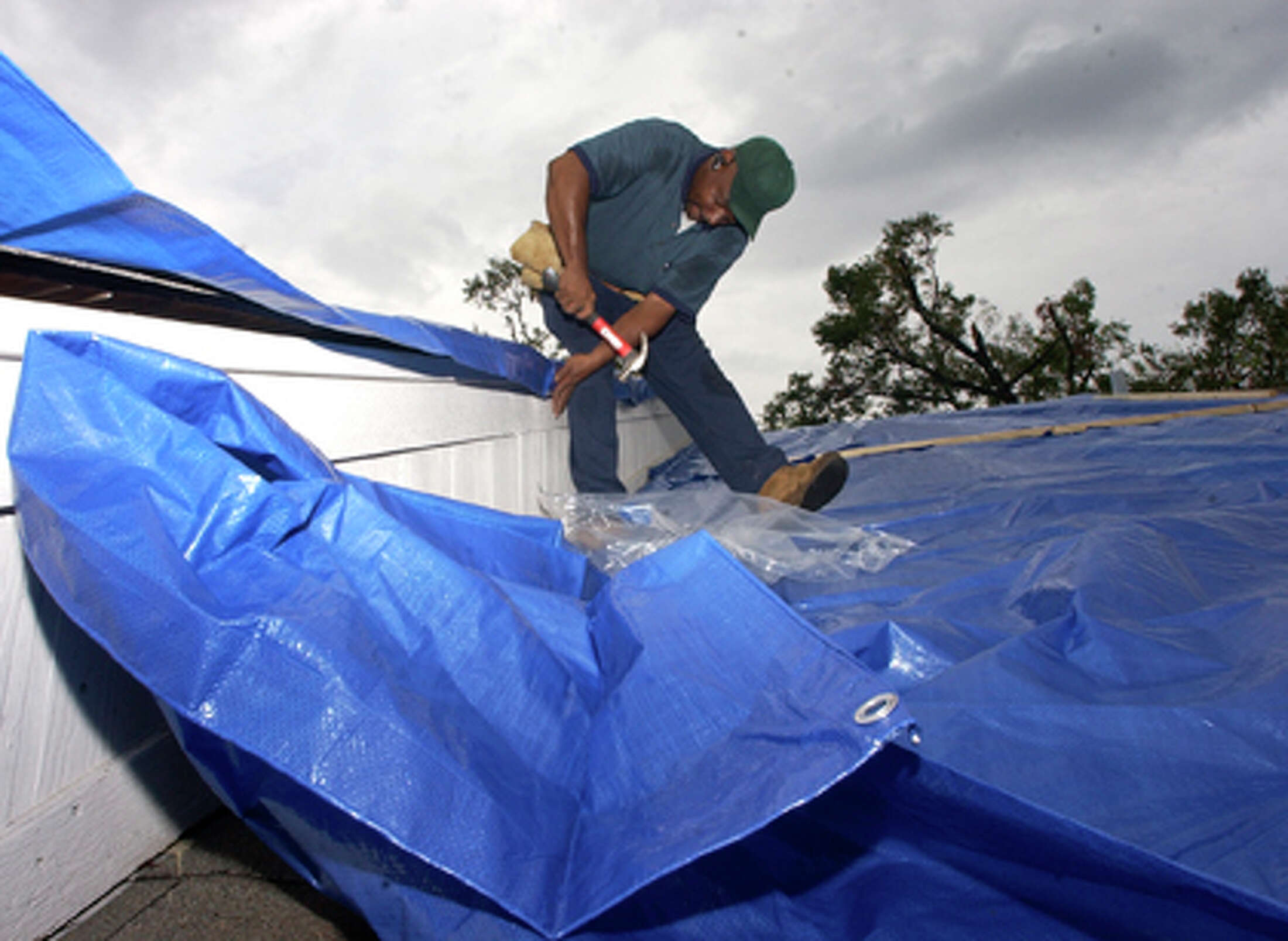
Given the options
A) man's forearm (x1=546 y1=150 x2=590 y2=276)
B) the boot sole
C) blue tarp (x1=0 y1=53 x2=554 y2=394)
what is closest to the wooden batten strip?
the boot sole

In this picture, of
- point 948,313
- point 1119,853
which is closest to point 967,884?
point 1119,853

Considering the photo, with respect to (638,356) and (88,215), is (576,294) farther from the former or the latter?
(88,215)

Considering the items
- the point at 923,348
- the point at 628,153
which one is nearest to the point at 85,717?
the point at 628,153

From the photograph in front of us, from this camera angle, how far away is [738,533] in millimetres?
1812

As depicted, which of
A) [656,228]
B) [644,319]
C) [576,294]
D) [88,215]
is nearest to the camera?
[88,215]

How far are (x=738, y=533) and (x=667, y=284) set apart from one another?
99cm

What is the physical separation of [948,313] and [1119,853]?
543 inches

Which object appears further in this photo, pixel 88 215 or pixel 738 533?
pixel 738 533

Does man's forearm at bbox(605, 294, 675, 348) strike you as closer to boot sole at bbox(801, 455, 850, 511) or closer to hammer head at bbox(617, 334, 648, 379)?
hammer head at bbox(617, 334, 648, 379)

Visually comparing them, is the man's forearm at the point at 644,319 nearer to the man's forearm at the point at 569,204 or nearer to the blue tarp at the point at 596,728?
the man's forearm at the point at 569,204

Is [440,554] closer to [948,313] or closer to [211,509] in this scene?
[211,509]

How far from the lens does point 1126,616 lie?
4.24 feet

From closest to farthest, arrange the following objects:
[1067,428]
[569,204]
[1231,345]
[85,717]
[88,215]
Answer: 1. [88,215]
2. [85,717]
3. [569,204]
4. [1067,428]
5. [1231,345]

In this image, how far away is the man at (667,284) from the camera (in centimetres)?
240
